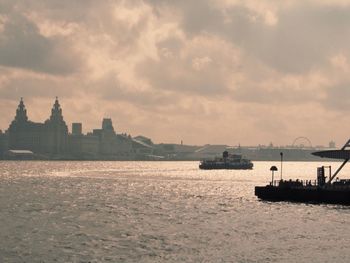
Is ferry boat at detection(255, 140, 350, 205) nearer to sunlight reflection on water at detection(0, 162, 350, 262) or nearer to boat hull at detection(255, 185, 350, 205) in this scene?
boat hull at detection(255, 185, 350, 205)

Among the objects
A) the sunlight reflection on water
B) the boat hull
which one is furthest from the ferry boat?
the sunlight reflection on water

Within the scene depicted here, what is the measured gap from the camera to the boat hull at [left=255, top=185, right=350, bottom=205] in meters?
114

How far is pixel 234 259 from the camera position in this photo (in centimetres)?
5844

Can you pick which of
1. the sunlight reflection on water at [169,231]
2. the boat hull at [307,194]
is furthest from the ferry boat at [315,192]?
the sunlight reflection on water at [169,231]

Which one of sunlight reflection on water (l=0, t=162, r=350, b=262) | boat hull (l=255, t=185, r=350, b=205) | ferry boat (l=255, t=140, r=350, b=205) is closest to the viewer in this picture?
sunlight reflection on water (l=0, t=162, r=350, b=262)

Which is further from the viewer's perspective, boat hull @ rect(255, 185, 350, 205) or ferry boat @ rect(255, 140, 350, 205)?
ferry boat @ rect(255, 140, 350, 205)

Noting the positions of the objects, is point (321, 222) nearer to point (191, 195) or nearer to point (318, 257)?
point (318, 257)

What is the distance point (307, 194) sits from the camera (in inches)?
4643

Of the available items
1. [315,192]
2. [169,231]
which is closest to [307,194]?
[315,192]

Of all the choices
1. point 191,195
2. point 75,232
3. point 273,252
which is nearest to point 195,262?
point 273,252

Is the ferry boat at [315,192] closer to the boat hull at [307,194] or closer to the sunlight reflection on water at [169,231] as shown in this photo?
the boat hull at [307,194]

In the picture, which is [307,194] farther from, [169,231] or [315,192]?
[169,231]

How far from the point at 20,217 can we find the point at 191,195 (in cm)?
5367

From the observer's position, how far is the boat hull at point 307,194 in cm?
11356
